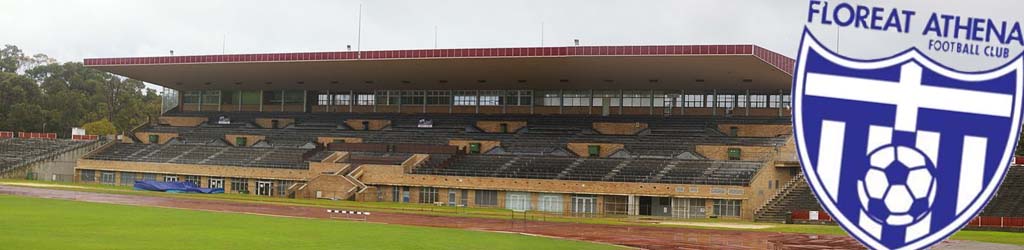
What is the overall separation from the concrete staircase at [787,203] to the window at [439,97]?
37179 mm

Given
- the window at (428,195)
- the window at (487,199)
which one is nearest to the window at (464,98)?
the window at (428,195)

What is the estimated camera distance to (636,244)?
39.8 metres

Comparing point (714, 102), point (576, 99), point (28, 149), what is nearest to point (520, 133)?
point (576, 99)

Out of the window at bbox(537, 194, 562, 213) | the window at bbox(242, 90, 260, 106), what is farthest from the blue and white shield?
the window at bbox(242, 90, 260, 106)

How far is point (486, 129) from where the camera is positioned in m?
90.7

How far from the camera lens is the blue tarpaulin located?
79375 millimetres

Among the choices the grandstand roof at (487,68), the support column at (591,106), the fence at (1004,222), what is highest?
the grandstand roof at (487,68)

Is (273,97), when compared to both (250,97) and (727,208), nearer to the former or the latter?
(250,97)

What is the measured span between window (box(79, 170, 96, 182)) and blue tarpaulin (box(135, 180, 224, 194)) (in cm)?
997

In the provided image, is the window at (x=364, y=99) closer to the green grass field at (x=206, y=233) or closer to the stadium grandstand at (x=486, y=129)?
the stadium grandstand at (x=486, y=129)

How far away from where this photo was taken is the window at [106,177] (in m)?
88.8

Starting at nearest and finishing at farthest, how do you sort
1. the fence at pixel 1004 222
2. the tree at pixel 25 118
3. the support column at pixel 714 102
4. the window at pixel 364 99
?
1. the fence at pixel 1004 222
2. the support column at pixel 714 102
3. the window at pixel 364 99
4. the tree at pixel 25 118

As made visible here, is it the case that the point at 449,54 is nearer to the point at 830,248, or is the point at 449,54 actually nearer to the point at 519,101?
the point at 519,101

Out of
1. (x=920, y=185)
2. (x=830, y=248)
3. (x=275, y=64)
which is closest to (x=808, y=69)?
(x=920, y=185)
